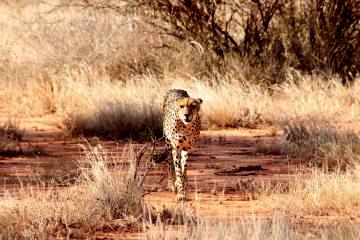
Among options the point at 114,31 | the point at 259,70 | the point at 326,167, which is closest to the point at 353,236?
the point at 326,167

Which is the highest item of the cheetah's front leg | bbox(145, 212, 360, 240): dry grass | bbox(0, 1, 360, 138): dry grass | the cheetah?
bbox(0, 1, 360, 138): dry grass

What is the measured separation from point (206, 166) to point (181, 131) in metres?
2.26

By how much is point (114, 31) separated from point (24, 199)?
10.8m

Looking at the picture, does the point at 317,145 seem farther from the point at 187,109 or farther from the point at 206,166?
the point at 187,109

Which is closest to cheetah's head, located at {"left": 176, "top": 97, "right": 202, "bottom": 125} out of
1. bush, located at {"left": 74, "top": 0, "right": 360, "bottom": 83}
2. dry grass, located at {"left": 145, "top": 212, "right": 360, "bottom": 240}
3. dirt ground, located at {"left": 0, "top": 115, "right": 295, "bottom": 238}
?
dirt ground, located at {"left": 0, "top": 115, "right": 295, "bottom": 238}

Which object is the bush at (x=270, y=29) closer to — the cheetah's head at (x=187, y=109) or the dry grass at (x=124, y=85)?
the dry grass at (x=124, y=85)

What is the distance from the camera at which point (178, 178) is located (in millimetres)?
8656

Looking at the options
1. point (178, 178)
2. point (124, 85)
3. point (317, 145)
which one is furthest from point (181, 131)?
point (124, 85)

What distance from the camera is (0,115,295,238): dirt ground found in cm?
836

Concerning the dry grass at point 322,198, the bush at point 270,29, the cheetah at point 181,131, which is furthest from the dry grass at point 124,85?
the dry grass at point 322,198

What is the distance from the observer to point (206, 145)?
12.9m

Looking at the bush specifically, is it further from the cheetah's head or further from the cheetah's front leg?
the cheetah's head

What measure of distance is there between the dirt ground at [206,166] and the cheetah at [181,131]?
8.6 inches

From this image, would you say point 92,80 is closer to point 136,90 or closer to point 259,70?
point 136,90
